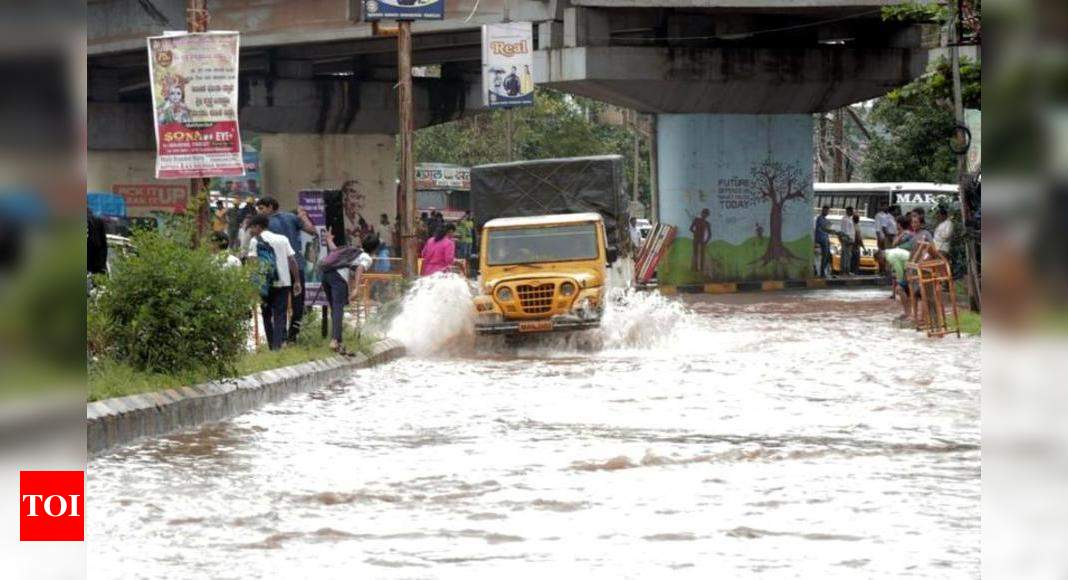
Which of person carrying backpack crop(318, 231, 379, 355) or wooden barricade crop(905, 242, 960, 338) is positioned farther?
wooden barricade crop(905, 242, 960, 338)

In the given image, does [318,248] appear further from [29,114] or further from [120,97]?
[120,97]

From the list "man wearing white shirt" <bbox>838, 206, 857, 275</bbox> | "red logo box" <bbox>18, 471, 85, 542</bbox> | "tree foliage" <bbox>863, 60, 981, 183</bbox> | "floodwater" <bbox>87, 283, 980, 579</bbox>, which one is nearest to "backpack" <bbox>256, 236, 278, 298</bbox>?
"floodwater" <bbox>87, 283, 980, 579</bbox>

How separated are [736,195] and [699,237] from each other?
54.6 inches

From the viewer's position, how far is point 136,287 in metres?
13.2

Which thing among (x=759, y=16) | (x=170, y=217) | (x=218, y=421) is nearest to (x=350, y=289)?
(x=170, y=217)

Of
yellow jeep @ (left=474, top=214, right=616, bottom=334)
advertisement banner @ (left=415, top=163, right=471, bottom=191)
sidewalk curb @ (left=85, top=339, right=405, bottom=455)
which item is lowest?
sidewalk curb @ (left=85, top=339, right=405, bottom=455)

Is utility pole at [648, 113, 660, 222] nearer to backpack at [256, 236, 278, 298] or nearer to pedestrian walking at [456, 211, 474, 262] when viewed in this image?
pedestrian walking at [456, 211, 474, 262]

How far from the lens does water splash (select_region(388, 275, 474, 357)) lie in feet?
76.2

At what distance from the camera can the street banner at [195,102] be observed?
15078 mm

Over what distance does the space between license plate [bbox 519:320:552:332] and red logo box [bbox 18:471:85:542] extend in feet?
63.7

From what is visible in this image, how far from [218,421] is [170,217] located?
8.10ft

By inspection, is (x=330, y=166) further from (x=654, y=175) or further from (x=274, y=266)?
(x=274, y=266)

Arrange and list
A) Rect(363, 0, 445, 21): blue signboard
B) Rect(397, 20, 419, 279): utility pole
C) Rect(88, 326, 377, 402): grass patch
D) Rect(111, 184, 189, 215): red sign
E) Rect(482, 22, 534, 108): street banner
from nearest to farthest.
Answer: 1. Rect(88, 326, 377, 402): grass patch
2. Rect(363, 0, 445, 21): blue signboard
3. Rect(397, 20, 419, 279): utility pole
4. Rect(482, 22, 534, 108): street banner
5. Rect(111, 184, 189, 215): red sign

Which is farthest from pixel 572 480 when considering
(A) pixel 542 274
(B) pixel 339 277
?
(A) pixel 542 274
